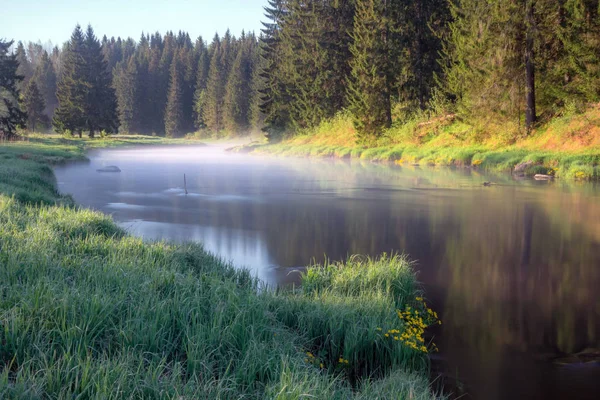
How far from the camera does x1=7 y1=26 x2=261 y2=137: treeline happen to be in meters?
70.1

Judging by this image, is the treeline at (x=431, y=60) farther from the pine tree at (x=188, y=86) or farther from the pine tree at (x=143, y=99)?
the pine tree at (x=143, y=99)

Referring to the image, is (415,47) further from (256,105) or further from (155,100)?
(155,100)

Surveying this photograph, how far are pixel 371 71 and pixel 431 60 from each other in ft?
15.1

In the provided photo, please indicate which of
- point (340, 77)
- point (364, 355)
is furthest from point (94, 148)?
point (364, 355)

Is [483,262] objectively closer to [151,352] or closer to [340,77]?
[151,352]

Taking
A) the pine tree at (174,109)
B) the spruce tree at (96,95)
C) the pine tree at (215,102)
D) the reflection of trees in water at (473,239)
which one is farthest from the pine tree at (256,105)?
the reflection of trees in water at (473,239)

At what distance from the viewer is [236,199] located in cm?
1980

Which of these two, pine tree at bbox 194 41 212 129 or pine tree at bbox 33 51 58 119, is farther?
pine tree at bbox 33 51 58 119

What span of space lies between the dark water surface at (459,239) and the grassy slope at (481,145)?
2.44 meters

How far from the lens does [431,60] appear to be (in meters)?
40.7

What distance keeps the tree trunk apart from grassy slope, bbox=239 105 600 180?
797mm

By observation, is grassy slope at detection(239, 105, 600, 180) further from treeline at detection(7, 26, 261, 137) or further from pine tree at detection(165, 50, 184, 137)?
pine tree at detection(165, 50, 184, 137)

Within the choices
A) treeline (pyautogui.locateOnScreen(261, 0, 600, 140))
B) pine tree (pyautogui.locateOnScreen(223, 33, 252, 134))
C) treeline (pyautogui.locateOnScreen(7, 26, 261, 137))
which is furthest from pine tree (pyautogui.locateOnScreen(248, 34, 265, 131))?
treeline (pyautogui.locateOnScreen(261, 0, 600, 140))

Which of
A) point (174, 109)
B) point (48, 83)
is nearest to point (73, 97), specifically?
point (174, 109)
